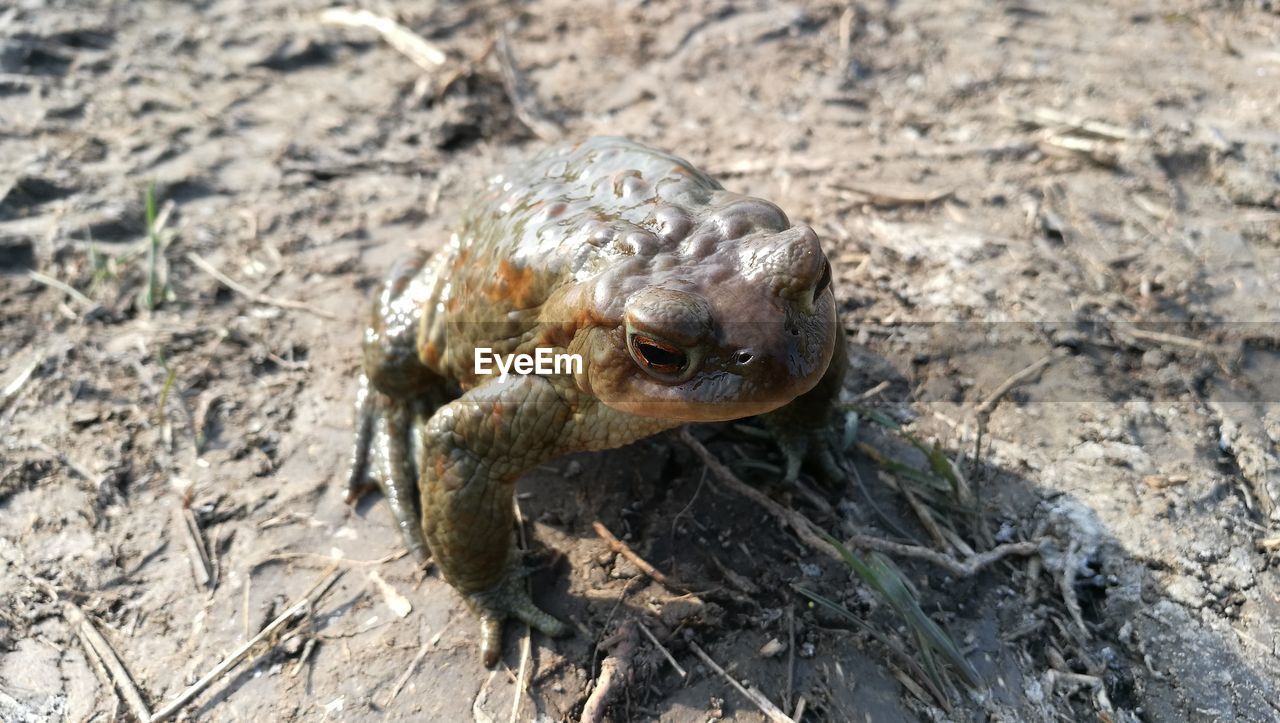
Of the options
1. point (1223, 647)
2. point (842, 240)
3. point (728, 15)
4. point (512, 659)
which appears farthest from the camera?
point (728, 15)

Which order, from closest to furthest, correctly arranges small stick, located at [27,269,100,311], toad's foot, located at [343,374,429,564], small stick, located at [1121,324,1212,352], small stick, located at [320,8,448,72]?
toad's foot, located at [343,374,429,564], small stick, located at [1121,324,1212,352], small stick, located at [27,269,100,311], small stick, located at [320,8,448,72]

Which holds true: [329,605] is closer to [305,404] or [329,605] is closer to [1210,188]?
[305,404]

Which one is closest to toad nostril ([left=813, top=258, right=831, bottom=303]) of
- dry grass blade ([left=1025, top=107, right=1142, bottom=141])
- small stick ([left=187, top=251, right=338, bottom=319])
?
small stick ([left=187, top=251, right=338, bottom=319])

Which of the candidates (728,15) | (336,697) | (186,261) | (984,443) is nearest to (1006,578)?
(984,443)

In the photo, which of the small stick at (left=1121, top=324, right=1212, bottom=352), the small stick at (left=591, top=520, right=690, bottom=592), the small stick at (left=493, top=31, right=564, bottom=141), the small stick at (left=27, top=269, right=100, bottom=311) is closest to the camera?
the small stick at (left=591, top=520, right=690, bottom=592)

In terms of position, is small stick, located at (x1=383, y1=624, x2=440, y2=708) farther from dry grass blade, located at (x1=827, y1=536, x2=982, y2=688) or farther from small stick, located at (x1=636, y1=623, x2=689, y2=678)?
dry grass blade, located at (x1=827, y1=536, x2=982, y2=688)

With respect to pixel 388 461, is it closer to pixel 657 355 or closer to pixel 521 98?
pixel 657 355
